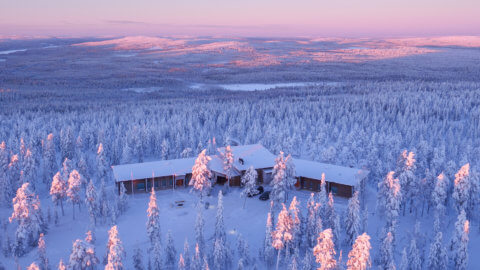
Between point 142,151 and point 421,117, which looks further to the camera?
point 421,117

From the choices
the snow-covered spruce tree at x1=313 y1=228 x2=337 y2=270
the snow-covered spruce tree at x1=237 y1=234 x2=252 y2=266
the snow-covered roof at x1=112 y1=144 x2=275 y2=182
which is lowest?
the snow-covered spruce tree at x1=237 y1=234 x2=252 y2=266

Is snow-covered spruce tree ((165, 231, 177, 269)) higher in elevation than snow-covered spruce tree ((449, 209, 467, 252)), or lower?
lower

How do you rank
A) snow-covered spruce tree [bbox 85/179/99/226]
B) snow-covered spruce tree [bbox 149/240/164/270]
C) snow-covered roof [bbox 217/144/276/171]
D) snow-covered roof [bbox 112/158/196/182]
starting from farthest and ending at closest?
snow-covered roof [bbox 217/144/276/171] < snow-covered roof [bbox 112/158/196/182] < snow-covered spruce tree [bbox 85/179/99/226] < snow-covered spruce tree [bbox 149/240/164/270]

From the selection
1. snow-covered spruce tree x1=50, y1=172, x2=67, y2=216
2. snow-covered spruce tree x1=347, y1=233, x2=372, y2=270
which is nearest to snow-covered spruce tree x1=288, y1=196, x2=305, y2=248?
snow-covered spruce tree x1=347, y1=233, x2=372, y2=270

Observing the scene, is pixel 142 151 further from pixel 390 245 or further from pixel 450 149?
pixel 450 149

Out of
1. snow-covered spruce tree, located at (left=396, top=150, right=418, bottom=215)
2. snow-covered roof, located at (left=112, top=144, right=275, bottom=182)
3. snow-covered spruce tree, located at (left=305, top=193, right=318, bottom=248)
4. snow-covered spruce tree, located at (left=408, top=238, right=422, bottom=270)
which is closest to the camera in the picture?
snow-covered spruce tree, located at (left=408, top=238, right=422, bottom=270)

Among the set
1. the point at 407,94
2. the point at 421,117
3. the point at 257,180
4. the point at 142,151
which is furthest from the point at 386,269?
the point at 407,94

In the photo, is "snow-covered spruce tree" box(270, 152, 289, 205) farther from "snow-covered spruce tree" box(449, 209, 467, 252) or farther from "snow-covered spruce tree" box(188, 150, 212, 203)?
"snow-covered spruce tree" box(449, 209, 467, 252)
